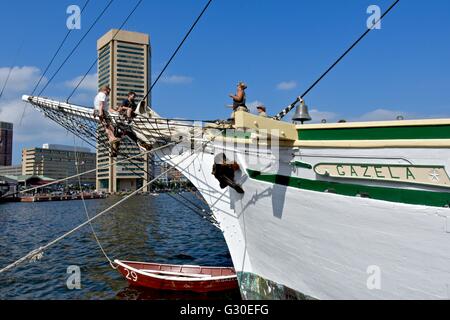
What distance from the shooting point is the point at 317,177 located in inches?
187

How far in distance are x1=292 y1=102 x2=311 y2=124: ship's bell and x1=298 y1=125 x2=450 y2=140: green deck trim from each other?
13.1 inches

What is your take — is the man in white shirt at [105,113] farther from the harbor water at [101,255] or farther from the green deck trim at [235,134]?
the harbor water at [101,255]

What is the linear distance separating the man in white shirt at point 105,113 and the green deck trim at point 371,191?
344 centimetres

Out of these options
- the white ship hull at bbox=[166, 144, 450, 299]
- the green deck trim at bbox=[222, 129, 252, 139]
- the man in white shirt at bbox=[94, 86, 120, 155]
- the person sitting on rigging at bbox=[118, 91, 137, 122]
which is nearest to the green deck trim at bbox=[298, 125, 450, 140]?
the white ship hull at bbox=[166, 144, 450, 299]

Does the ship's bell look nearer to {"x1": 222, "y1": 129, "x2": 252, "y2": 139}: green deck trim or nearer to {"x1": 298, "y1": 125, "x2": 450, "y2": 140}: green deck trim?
{"x1": 298, "y1": 125, "x2": 450, "y2": 140}: green deck trim

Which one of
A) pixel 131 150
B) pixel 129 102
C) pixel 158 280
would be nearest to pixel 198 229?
pixel 158 280

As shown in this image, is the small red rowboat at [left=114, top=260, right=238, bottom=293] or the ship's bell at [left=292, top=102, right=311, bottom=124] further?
the small red rowboat at [left=114, top=260, right=238, bottom=293]

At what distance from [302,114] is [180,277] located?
6808 mm

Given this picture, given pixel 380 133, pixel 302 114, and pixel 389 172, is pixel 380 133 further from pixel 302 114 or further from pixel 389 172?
pixel 302 114

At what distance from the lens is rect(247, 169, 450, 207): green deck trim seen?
3.87 meters

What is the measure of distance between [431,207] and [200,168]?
167 inches

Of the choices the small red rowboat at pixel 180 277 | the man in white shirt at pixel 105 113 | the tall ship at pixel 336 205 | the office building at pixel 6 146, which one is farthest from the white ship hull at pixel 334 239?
the office building at pixel 6 146

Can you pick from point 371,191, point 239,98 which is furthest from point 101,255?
point 371,191
